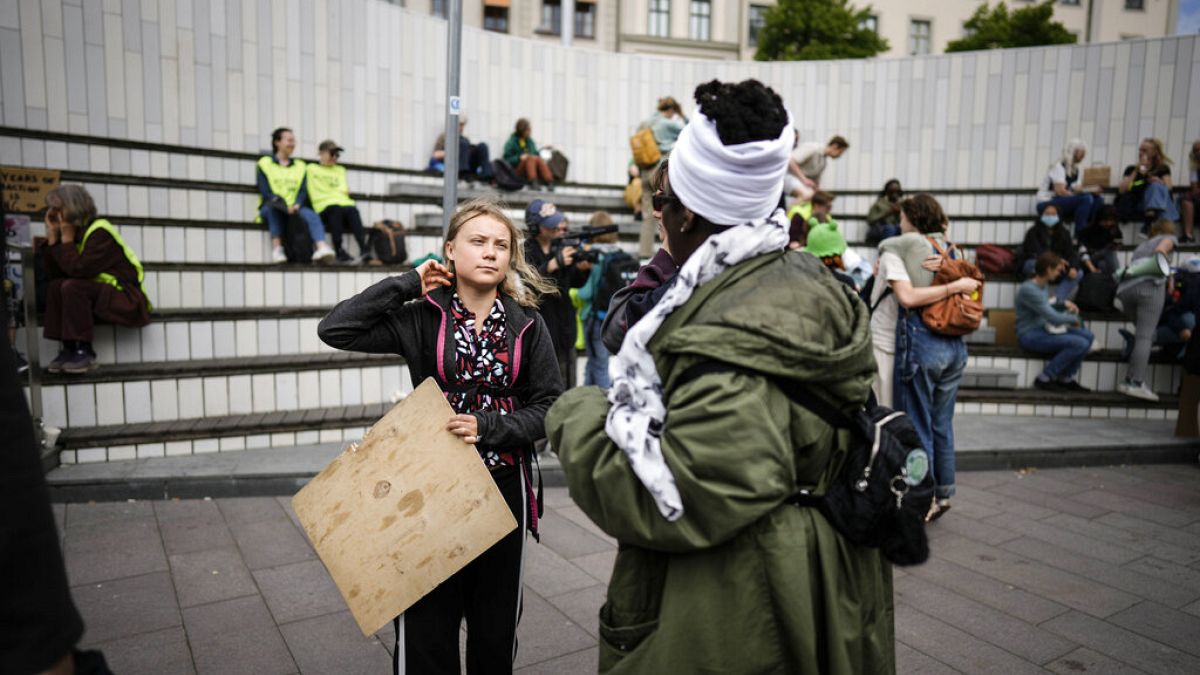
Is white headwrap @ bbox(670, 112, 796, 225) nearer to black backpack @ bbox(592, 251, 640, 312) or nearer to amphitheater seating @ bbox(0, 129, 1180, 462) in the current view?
black backpack @ bbox(592, 251, 640, 312)

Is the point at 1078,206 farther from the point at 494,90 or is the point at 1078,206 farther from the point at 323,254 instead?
the point at 323,254

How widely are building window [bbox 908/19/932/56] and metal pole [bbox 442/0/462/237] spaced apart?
110 feet

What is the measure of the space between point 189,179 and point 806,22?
24.5m

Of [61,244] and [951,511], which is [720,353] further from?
[61,244]

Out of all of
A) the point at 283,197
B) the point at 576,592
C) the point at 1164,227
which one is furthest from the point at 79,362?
the point at 1164,227

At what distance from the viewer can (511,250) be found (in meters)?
2.57

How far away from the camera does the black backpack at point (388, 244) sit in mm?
8086

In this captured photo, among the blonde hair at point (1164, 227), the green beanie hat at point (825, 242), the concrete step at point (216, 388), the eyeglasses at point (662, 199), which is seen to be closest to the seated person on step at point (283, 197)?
the concrete step at point (216, 388)

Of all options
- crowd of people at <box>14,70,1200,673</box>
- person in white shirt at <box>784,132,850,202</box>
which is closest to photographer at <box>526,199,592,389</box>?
crowd of people at <box>14,70,1200,673</box>

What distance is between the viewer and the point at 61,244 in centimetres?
559

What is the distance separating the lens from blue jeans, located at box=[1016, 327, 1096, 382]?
26.1 ft

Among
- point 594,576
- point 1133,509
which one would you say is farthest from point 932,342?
point 594,576

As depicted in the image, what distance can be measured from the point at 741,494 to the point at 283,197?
7.50m

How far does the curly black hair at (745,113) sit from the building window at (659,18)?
3163 centimetres
